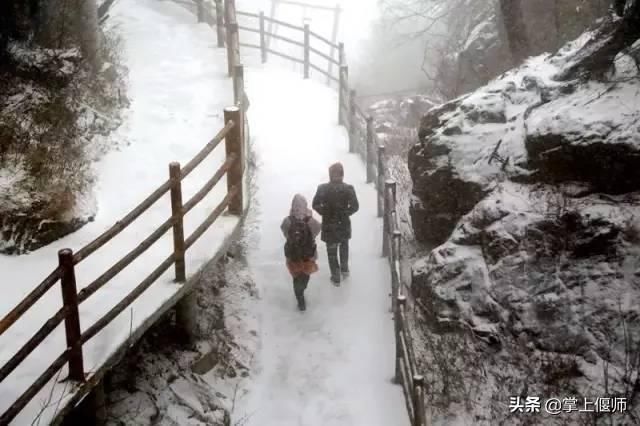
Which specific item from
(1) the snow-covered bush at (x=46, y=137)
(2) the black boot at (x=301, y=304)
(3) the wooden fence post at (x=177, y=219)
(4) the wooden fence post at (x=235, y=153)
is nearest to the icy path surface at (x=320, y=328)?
(2) the black boot at (x=301, y=304)

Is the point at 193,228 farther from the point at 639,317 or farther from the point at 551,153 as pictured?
the point at 639,317

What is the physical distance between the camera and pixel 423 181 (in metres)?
8.31

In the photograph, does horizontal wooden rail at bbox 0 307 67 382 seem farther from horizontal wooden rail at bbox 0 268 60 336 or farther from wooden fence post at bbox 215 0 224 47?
wooden fence post at bbox 215 0 224 47

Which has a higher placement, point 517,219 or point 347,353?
point 517,219

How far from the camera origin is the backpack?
7.39 meters

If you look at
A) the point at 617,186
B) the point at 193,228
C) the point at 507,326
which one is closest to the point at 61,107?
the point at 193,228

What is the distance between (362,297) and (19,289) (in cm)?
383

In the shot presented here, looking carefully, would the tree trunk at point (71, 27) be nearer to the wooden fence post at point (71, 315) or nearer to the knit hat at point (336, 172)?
the knit hat at point (336, 172)

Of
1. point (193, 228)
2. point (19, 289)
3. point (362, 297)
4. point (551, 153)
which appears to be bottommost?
point (362, 297)

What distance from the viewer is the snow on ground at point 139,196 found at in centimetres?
497

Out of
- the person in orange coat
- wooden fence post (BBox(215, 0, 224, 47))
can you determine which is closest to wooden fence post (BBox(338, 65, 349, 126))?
wooden fence post (BBox(215, 0, 224, 47))

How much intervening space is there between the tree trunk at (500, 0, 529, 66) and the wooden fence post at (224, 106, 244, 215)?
299 inches

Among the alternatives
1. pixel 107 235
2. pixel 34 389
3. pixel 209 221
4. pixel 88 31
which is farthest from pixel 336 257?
pixel 88 31

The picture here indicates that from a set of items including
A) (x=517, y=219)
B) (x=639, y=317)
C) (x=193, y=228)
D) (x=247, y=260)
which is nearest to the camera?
(x=639, y=317)
